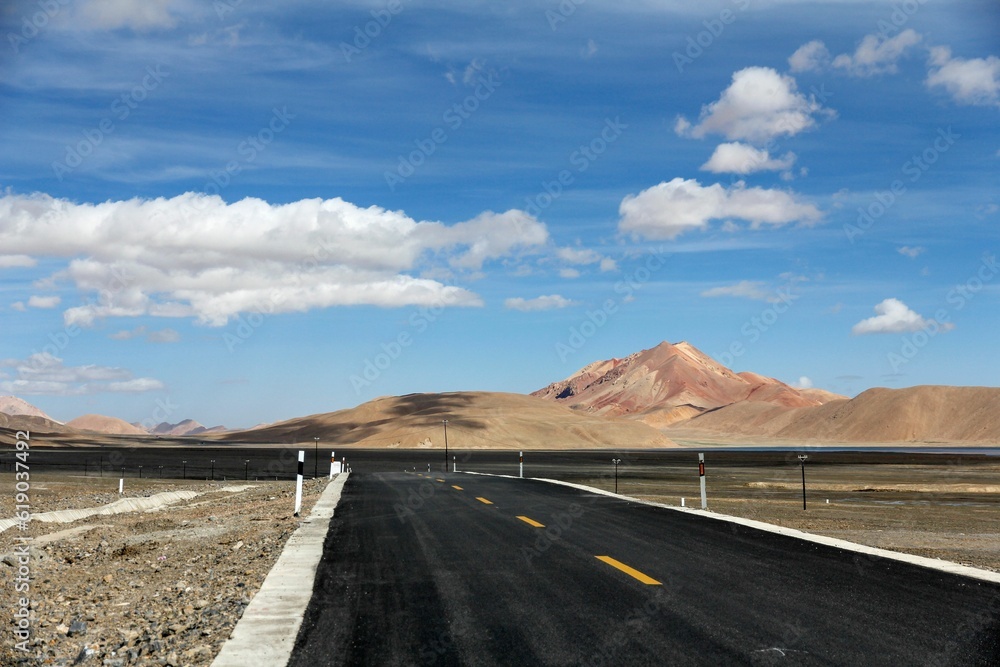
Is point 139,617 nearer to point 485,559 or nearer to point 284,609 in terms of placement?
point 284,609

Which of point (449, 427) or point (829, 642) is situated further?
point (449, 427)

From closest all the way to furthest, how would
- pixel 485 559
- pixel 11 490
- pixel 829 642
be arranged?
pixel 829 642 → pixel 485 559 → pixel 11 490

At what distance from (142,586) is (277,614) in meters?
5.19

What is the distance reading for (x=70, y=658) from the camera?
25.3ft

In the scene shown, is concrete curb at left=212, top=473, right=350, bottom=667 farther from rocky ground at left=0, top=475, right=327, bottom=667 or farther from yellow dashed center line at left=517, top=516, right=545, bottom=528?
yellow dashed center line at left=517, top=516, right=545, bottom=528

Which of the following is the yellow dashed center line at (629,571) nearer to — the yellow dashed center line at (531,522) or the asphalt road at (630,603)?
the asphalt road at (630,603)

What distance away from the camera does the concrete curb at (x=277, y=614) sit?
21.3 ft

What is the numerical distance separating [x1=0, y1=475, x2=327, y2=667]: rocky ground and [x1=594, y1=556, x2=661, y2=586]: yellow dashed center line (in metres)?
4.31

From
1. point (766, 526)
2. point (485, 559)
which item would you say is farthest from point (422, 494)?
point (485, 559)

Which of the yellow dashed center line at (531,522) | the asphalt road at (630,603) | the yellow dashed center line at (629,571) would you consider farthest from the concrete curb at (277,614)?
the yellow dashed center line at (531,522)

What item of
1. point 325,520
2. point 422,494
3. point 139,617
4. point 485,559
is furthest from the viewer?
point 422,494

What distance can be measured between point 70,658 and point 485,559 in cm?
508

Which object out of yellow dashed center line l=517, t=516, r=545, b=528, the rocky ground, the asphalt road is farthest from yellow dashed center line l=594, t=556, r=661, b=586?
the rocky ground

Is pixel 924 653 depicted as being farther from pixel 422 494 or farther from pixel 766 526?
pixel 422 494
